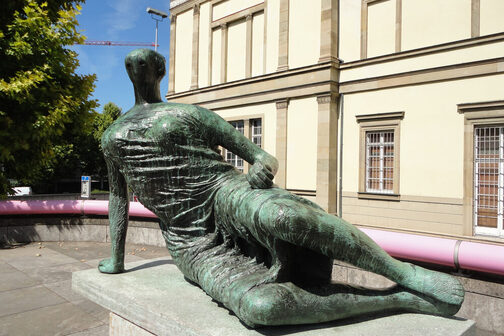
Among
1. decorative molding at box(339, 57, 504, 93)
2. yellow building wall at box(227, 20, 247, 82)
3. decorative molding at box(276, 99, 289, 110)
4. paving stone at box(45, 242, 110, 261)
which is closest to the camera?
paving stone at box(45, 242, 110, 261)

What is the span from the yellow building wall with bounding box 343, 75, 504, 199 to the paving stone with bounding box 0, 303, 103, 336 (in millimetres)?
11316

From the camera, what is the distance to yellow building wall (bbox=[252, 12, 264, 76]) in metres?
18.1

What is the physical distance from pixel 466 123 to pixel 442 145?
970 millimetres

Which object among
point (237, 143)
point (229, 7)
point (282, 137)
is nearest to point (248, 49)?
point (229, 7)

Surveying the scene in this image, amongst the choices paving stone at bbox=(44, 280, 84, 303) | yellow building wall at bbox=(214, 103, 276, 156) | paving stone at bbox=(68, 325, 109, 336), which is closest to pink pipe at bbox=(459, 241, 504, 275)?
paving stone at bbox=(68, 325, 109, 336)

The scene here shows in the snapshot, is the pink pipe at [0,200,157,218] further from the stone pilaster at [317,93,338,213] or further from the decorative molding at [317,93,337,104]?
the decorative molding at [317,93,337,104]

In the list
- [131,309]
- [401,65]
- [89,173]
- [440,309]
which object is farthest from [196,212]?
[89,173]

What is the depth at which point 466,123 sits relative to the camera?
11656 mm

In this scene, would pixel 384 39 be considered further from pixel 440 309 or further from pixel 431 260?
pixel 440 309

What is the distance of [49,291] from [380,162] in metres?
11.7

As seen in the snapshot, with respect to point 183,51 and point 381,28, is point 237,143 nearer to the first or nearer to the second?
point 381,28

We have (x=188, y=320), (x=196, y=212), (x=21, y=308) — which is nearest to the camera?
(x=188, y=320)

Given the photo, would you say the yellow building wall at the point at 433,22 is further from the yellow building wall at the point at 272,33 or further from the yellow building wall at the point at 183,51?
the yellow building wall at the point at 183,51

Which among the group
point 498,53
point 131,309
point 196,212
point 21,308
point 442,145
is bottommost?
point 21,308
